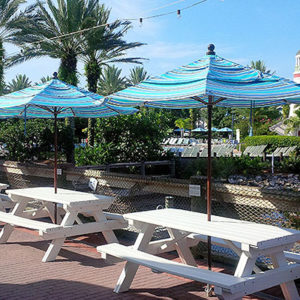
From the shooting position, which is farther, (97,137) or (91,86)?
(91,86)

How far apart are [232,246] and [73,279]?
2007 mm

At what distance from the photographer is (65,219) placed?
22.4 feet

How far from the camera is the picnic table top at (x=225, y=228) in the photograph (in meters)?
4.42

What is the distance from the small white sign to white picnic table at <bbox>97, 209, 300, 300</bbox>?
58 cm

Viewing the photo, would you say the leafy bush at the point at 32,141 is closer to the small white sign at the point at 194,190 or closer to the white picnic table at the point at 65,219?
the white picnic table at the point at 65,219

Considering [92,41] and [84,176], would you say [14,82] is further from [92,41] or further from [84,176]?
[84,176]

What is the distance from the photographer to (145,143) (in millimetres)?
15617

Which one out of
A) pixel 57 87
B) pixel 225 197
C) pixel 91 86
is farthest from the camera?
pixel 91 86

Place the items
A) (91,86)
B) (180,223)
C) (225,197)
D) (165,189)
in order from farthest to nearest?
1. (91,86)
2. (165,189)
3. (225,197)
4. (180,223)

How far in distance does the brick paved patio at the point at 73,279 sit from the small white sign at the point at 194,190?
1157mm

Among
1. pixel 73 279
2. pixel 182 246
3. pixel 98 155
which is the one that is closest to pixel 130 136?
pixel 98 155

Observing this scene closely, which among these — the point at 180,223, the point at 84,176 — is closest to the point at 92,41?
the point at 84,176

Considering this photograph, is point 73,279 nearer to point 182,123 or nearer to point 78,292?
point 78,292

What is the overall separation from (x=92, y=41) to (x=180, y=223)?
A: 17797mm
